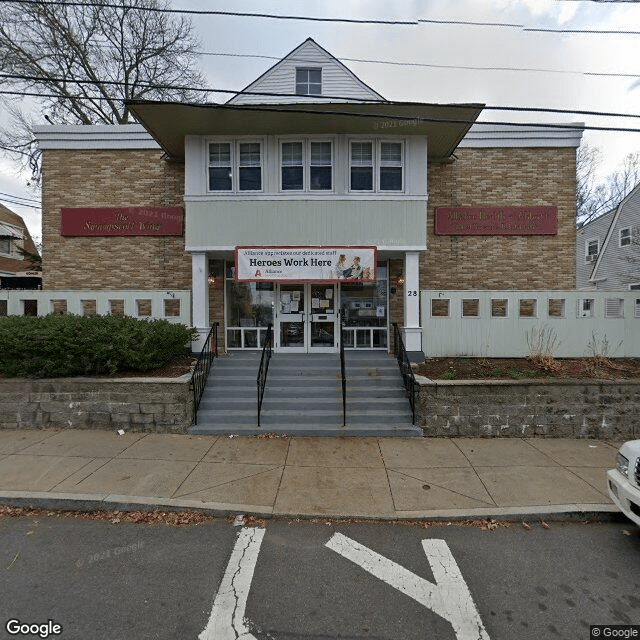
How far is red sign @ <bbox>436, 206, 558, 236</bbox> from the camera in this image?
9.93 metres

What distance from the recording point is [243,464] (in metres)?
5.00

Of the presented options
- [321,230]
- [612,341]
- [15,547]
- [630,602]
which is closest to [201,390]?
[15,547]

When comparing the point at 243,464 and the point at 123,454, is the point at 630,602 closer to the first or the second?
the point at 243,464

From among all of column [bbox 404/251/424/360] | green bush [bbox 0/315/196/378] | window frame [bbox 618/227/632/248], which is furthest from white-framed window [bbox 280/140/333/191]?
window frame [bbox 618/227/632/248]

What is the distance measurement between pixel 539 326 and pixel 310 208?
19.2ft

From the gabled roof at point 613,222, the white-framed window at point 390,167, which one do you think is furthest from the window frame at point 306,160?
the gabled roof at point 613,222

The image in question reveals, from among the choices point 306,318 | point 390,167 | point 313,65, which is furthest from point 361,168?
point 313,65

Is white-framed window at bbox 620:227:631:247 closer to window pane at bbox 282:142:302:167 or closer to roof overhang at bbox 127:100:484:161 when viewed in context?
roof overhang at bbox 127:100:484:161

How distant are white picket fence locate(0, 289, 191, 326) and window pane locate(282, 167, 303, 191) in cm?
359

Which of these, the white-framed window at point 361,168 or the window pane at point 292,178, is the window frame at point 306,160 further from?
the white-framed window at point 361,168

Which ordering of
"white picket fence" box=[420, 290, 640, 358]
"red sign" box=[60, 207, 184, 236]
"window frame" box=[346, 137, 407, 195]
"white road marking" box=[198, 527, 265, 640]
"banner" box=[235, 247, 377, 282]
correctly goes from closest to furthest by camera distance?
"white road marking" box=[198, 527, 265, 640] → "white picket fence" box=[420, 290, 640, 358] → "banner" box=[235, 247, 377, 282] → "window frame" box=[346, 137, 407, 195] → "red sign" box=[60, 207, 184, 236]

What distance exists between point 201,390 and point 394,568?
16.0ft

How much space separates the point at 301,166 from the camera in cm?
870

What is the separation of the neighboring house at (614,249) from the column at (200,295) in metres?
17.8
